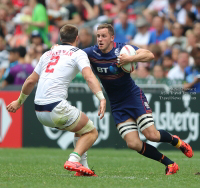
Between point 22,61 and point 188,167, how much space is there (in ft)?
24.2

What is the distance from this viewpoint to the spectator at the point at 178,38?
14009 mm

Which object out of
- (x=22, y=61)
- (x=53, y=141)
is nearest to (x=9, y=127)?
(x=53, y=141)

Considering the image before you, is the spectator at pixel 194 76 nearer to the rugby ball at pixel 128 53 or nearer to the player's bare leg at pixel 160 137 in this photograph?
the player's bare leg at pixel 160 137

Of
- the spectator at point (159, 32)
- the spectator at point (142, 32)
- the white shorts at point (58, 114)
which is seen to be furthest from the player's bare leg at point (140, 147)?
the spectator at point (142, 32)

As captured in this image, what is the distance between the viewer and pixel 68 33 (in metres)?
6.81

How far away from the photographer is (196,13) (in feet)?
48.2

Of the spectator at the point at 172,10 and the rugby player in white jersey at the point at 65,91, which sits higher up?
the spectator at the point at 172,10

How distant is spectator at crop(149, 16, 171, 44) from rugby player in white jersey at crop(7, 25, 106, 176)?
7933 millimetres

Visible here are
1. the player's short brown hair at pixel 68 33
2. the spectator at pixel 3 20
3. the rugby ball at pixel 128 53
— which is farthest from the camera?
the spectator at pixel 3 20

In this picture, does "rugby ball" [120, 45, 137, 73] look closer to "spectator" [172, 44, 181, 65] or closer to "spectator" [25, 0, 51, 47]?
"spectator" [172, 44, 181, 65]

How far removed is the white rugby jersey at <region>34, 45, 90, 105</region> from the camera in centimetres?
659

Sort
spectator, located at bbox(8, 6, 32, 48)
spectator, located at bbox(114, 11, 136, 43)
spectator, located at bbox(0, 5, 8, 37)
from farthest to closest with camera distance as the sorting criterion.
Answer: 1. spectator, located at bbox(0, 5, 8, 37)
2. spectator, located at bbox(8, 6, 32, 48)
3. spectator, located at bbox(114, 11, 136, 43)

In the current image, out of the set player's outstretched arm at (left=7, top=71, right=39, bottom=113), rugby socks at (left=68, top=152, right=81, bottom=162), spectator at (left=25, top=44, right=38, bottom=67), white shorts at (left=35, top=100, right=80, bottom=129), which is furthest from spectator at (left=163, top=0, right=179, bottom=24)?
rugby socks at (left=68, top=152, right=81, bottom=162)

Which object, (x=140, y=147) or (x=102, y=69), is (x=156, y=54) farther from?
(x=140, y=147)
